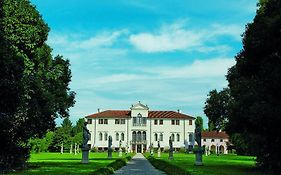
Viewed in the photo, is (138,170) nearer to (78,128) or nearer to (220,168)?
(220,168)

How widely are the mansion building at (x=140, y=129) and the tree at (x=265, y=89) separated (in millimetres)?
89972

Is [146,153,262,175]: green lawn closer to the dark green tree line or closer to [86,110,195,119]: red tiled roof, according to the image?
the dark green tree line

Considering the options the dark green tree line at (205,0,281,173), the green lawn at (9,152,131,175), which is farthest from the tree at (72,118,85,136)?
the dark green tree line at (205,0,281,173)

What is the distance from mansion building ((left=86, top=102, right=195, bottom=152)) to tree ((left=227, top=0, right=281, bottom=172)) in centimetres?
8997

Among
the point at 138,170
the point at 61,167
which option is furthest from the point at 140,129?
the point at 138,170

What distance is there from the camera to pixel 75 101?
3491cm

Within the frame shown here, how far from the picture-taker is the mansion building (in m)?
116

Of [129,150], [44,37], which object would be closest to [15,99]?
[44,37]

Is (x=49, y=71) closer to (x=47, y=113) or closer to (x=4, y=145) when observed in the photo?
(x=47, y=113)

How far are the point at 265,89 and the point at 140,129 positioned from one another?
9586 centimetres

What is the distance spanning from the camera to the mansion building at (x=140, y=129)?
11612 centimetres

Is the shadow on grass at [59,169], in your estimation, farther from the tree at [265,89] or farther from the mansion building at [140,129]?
the mansion building at [140,129]

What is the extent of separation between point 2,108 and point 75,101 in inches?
607

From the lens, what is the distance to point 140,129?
11669 cm
